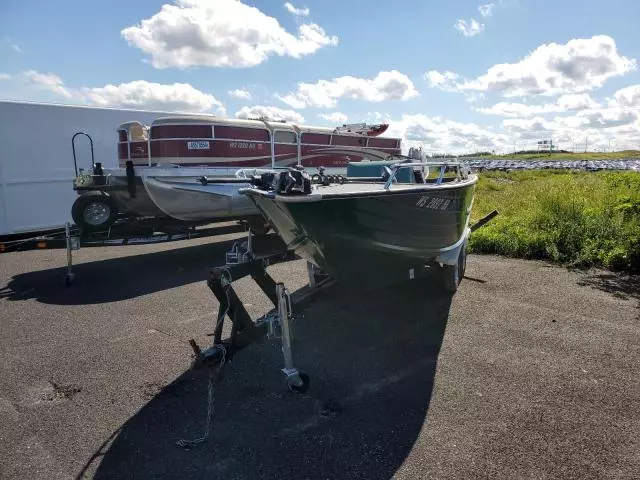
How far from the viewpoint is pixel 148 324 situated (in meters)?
5.50

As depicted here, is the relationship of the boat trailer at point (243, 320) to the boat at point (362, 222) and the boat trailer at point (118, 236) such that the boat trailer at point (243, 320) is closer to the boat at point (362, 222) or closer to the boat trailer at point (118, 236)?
the boat at point (362, 222)

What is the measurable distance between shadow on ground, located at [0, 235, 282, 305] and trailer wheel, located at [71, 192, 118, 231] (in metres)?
0.78

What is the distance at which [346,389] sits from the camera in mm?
3916

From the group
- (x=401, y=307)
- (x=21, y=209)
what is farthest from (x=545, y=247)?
(x=21, y=209)

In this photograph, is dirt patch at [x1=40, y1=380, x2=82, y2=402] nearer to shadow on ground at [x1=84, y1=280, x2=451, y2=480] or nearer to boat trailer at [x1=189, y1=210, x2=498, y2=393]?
shadow on ground at [x1=84, y1=280, x2=451, y2=480]

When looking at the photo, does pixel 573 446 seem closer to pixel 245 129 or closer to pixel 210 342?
pixel 210 342

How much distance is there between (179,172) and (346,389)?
597 cm

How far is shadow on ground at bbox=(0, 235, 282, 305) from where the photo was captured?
6711 mm

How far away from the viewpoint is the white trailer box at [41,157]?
10914 mm

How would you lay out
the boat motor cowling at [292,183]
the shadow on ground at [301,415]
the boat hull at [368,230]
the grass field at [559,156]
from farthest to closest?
1. the grass field at [559,156]
2. the boat hull at [368,230]
3. the boat motor cowling at [292,183]
4. the shadow on ground at [301,415]

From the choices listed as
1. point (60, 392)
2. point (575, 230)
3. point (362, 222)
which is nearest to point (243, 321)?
point (362, 222)

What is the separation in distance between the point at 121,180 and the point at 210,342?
5.13 metres

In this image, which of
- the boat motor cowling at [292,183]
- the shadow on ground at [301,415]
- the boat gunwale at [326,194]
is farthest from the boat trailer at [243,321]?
the boat motor cowling at [292,183]

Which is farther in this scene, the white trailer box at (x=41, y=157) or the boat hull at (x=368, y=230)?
the white trailer box at (x=41, y=157)
